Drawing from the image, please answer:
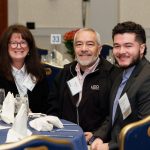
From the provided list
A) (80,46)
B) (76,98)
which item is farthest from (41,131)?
(80,46)

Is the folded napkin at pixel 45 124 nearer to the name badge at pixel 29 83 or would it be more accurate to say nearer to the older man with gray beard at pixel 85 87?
the older man with gray beard at pixel 85 87

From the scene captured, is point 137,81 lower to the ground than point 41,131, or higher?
higher

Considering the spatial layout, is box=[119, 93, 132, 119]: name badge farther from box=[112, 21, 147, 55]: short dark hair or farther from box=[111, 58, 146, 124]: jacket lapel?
box=[112, 21, 147, 55]: short dark hair

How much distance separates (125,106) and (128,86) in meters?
0.15

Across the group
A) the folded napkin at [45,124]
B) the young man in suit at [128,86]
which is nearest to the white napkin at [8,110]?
the folded napkin at [45,124]

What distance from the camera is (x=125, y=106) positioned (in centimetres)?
270

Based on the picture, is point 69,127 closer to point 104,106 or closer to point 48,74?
point 104,106

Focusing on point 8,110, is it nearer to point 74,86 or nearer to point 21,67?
point 74,86

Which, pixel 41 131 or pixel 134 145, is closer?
pixel 134 145

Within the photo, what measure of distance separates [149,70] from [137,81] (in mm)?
120

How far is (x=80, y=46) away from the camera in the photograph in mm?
3584

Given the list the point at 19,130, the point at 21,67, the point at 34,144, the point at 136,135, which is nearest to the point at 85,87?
the point at 21,67

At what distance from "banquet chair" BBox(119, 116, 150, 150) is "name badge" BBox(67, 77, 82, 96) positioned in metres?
1.50

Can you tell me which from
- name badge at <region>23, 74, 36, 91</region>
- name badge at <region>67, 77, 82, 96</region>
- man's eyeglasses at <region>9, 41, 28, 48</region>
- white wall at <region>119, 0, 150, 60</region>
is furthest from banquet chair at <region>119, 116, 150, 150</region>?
white wall at <region>119, 0, 150, 60</region>
